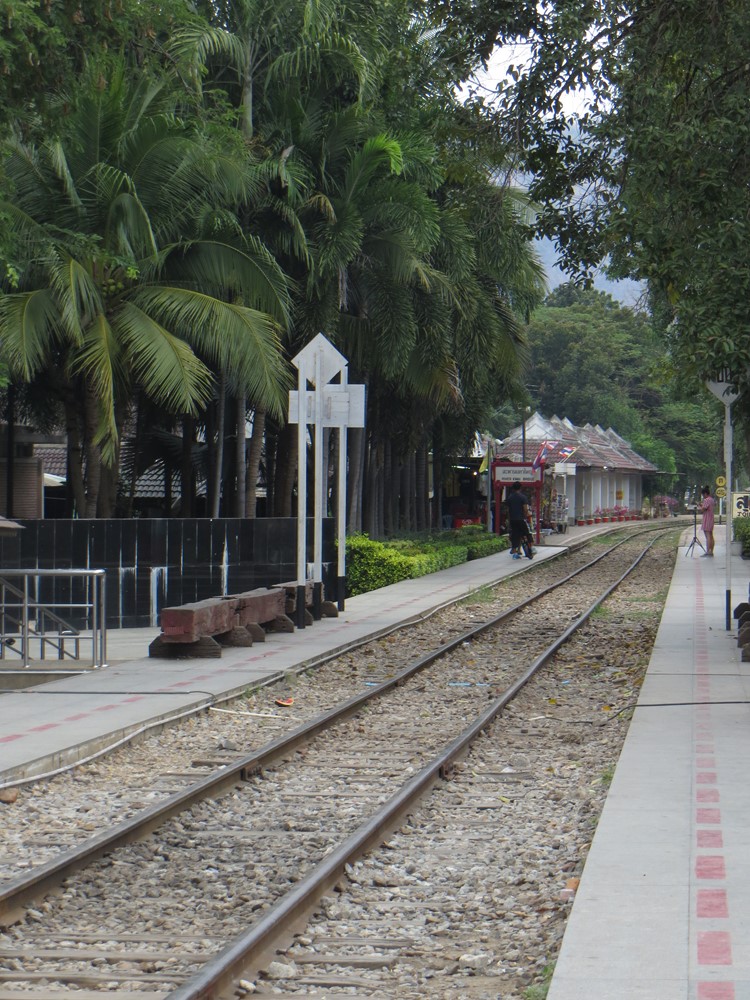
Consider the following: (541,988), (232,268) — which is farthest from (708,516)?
(541,988)

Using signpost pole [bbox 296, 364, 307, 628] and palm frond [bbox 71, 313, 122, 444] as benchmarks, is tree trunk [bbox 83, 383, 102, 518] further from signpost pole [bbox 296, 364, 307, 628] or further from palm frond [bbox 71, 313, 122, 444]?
signpost pole [bbox 296, 364, 307, 628]

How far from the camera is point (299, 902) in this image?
6328 millimetres

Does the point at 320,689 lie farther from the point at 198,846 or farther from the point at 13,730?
the point at 198,846

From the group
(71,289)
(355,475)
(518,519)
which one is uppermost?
(71,289)

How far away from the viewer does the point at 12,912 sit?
6.41 metres

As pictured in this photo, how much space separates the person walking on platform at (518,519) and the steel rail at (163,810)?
2086 centimetres

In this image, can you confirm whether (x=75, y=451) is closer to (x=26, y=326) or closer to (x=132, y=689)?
(x=26, y=326)

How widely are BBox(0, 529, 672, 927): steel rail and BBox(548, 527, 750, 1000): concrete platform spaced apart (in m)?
2.63

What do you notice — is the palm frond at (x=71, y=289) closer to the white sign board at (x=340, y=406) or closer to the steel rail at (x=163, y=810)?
the white sign board at (x=340, y=406)

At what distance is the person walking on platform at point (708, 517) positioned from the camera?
3588 cm

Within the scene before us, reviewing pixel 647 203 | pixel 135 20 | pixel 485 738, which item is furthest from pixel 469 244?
pixel 485 738

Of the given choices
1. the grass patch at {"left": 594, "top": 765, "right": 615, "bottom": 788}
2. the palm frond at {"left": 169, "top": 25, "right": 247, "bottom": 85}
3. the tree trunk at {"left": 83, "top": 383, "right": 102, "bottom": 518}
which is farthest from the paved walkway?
the palm frond at {"left": 169, "top": 25, "right": 247, "bottom": 85}

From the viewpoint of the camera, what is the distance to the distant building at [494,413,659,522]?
69.7 m

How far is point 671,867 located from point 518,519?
30.2 m
